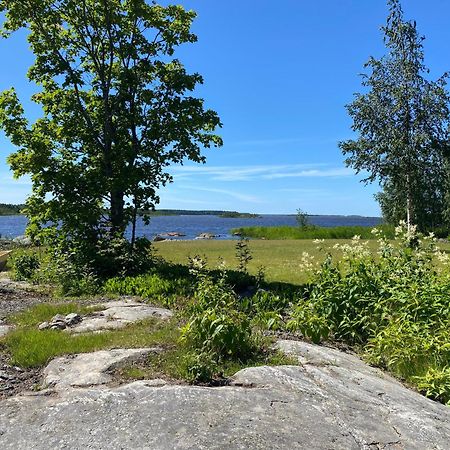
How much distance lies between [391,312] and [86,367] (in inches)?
145

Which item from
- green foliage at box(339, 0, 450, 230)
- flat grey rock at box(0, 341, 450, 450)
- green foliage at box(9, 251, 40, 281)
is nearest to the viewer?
flat grey rock at box(0, 341, 450, 450)

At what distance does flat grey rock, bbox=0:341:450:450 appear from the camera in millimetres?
3236

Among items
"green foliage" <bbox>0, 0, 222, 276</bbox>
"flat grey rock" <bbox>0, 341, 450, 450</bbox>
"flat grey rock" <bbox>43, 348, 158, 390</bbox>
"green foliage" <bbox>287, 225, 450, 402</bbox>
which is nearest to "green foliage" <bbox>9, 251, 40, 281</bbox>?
"green foliage" <bbox>0, 0, 222, 276</bbox>

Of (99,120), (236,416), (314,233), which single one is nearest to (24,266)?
(99,120)

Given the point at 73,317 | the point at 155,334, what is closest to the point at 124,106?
the point at 73,317

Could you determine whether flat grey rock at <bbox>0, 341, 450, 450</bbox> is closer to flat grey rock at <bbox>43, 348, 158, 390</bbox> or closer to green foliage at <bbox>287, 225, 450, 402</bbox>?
flat grey rock at <bbox>43, 348, 158, 390</bbox>

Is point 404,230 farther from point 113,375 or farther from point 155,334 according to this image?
point 113,375

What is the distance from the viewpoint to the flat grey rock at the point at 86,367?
4283 millimetres

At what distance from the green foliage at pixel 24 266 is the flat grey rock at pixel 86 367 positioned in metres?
8.37

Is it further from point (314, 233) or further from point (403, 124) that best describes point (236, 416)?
point (314, 233)

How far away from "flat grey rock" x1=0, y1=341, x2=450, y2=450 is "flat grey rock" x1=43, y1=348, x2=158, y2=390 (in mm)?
165

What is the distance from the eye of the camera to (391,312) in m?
6.02

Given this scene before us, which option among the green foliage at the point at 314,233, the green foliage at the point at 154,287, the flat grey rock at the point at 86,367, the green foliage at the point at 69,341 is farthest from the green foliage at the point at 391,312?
the green foliage at the point at 314,233

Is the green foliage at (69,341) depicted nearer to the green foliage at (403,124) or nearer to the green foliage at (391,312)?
the green foliage at (391,312)
